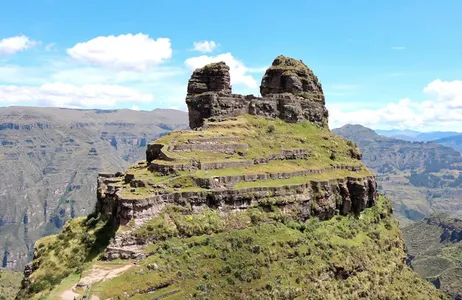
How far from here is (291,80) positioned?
89.7 metres

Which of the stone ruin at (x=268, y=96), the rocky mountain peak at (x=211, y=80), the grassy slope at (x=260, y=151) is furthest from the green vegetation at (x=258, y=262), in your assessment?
the rocky mountain peak at (x=211, y=80)

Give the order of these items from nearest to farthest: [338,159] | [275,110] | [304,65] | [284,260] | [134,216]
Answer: [134,216]
[284,260]
[338,159]
[275,110]
[304,65]

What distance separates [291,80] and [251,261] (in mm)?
52580

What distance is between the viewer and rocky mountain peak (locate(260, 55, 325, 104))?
295ft

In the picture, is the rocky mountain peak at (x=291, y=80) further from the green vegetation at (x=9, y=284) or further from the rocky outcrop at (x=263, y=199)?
the green vegetation at (x=9, y=284)

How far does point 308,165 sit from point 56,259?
39.7 m

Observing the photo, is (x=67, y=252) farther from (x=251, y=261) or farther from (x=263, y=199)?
(x=263, y=199)

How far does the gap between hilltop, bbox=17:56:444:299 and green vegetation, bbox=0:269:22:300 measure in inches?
3789

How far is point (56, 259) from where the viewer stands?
173ft

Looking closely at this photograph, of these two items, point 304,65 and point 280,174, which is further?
point 304,65

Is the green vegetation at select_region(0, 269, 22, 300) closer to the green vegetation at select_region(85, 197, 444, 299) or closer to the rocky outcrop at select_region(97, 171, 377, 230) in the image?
the rocky outcrop at select_region(97, 171, 377, 230)

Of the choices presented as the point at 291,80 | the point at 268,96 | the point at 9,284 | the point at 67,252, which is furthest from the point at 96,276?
the point at 9,284

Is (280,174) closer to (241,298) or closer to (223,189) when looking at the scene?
(223,189)

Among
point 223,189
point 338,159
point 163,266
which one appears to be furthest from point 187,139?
point 338,159
